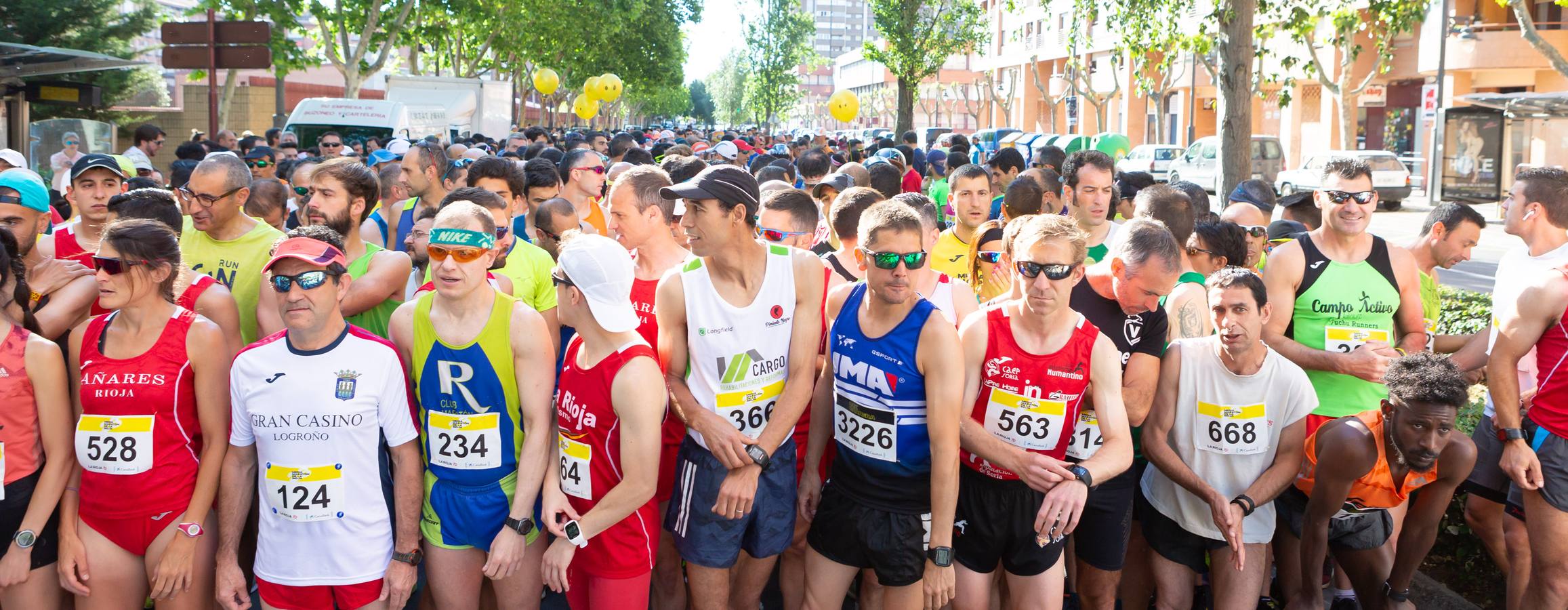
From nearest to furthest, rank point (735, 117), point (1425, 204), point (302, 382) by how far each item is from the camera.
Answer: point (302, 382) → point (1425, 204) → point (735, 117)

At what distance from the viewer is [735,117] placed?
126 m

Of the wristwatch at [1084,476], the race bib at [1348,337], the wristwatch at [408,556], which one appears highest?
the race bib at [1348,337]

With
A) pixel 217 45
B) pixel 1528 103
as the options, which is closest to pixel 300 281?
pixel 217 45

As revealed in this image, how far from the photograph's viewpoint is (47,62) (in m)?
14.9

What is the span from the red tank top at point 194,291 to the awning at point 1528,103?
22.1 meters

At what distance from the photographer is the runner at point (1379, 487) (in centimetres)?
410

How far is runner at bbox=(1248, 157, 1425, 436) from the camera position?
4.65m

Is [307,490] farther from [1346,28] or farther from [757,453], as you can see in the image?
[1346,28]

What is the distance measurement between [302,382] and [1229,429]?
3.24 meters

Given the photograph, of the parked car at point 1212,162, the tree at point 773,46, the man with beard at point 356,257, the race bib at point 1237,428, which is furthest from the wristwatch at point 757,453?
the tree at point 773,46

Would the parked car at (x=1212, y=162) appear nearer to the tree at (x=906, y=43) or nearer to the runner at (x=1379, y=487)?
the tree at (x=906, y=43)

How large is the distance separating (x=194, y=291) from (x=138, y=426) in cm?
76

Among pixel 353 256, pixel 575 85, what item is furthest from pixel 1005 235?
pixel 575 85

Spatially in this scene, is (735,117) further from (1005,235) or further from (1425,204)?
(1005,235)
